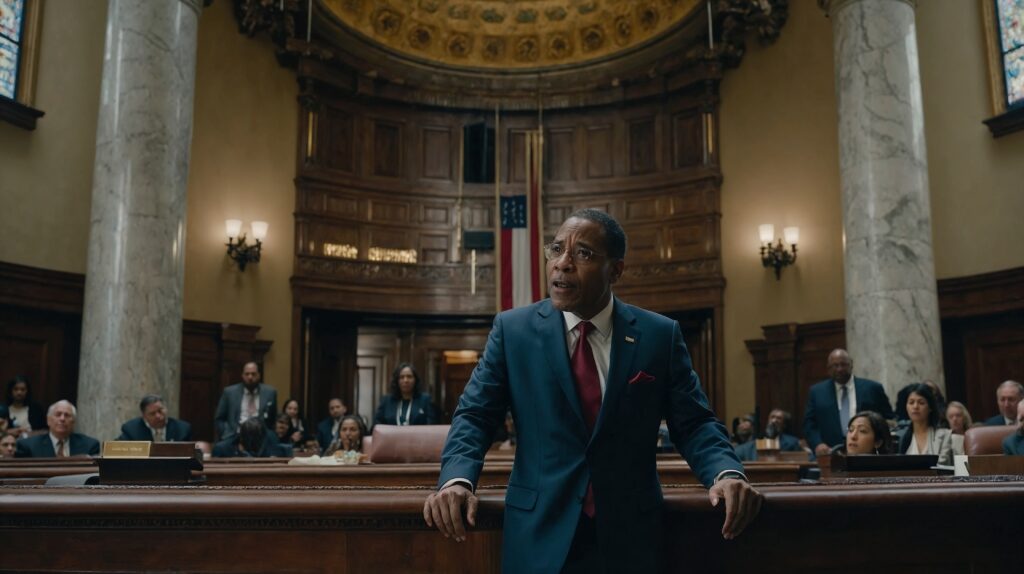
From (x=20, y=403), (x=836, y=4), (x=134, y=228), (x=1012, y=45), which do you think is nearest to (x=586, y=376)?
(x=134, y=228)

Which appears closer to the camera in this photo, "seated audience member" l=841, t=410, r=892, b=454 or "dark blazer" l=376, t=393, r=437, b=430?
"seated audience member" l=841, t=410, r=892, b=454

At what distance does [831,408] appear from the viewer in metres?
7.37

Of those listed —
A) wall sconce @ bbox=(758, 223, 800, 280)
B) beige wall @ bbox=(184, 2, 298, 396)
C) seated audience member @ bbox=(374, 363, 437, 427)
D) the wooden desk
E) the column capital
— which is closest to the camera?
the wooden desk

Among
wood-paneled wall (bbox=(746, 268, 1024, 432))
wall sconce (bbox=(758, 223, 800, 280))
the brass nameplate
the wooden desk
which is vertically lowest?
the wooden desk

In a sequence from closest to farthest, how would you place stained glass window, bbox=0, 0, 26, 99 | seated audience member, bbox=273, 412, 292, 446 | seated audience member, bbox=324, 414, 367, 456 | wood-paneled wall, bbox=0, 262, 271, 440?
seated audience member, bbox=324, 414, 367, 456, wood-paneled wall, bbox=0, 262, 271, 440, stained glass window, bbox=0, 0, 26, 99, seated audience member, bbox=273, 412, 292, 446

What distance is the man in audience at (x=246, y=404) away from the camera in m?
8.76

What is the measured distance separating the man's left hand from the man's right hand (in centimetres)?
56

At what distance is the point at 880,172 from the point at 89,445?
740cm

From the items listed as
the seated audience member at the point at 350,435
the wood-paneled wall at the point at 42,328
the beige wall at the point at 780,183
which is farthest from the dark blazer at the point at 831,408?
the wood-paneled wall at the point at 42,328

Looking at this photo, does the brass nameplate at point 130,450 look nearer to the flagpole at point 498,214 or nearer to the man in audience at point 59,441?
the man in audience at point 59,441

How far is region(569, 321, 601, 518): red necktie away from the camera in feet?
7.25

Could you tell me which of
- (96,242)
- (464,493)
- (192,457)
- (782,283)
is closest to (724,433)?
(464,493)

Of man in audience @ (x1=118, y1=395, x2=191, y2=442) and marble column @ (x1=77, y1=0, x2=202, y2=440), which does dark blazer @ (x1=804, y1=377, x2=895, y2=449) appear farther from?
marble column @ (x1=77, y1=0, x2=202, y2=440)


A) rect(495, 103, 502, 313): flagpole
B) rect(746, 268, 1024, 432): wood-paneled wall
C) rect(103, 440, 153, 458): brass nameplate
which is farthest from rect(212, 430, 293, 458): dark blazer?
rect(746, 268, 1024, 432): wood-paneled wall
